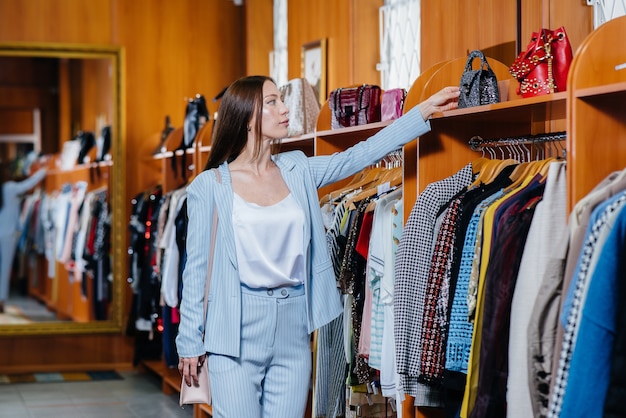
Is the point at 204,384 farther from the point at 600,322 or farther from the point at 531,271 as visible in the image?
the point at 600,322

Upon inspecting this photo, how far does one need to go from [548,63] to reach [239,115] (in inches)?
36.0

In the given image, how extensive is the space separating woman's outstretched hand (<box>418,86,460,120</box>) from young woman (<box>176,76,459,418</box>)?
1.46 ft

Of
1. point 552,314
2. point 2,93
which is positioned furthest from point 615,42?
point 2,93

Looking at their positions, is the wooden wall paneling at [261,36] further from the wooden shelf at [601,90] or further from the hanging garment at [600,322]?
the hanging garment at [600,322]

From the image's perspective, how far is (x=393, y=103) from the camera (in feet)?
11.5

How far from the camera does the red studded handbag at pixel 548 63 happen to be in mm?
2658

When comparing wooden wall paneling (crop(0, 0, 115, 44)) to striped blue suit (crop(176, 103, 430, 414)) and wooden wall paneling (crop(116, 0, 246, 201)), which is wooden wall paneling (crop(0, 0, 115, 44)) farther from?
striped blue suit (crop(176, 103, 430, 414))

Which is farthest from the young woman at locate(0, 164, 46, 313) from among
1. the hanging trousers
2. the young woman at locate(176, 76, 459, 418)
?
the young woman at locate(176, 76, 459, 418)

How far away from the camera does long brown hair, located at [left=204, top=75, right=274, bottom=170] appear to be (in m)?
2.80

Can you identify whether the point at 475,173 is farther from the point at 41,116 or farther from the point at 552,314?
the point at 41,116

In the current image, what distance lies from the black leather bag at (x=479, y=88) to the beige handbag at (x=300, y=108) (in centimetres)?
154

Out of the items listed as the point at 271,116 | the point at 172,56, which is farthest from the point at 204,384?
the point at 172,56

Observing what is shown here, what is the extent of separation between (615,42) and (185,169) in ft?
12.7

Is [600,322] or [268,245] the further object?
[268,245]
